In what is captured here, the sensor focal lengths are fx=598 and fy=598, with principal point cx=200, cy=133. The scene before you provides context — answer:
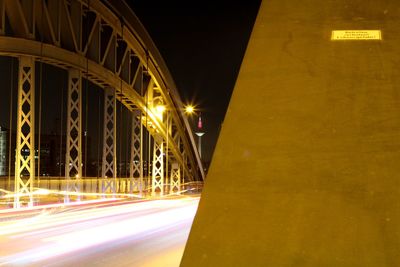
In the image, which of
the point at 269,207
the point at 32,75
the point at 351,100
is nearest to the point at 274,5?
the point at 351,100

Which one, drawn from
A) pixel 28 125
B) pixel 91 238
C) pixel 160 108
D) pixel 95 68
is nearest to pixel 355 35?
pixel 91 238

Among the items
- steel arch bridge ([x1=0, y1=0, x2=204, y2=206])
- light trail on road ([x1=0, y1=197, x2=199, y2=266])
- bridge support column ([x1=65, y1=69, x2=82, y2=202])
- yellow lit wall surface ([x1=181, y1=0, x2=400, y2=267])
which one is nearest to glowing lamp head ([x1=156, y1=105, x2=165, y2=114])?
steel arch bridge ([x1=0, y1=0, x2=204, y2=206])

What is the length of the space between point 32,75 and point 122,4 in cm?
1450

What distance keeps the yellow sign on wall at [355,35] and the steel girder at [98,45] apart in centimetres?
2001

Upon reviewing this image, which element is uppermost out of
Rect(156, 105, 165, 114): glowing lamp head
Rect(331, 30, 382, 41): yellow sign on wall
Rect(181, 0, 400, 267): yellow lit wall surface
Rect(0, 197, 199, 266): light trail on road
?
Rect(156, 105, 165, 114): glowing lamp head

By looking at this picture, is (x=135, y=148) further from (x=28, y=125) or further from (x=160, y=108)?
(x=28, y=125)

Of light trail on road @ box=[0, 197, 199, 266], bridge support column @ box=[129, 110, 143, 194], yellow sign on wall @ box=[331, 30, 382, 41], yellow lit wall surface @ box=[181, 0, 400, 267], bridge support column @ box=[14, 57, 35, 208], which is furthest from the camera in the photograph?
bridge support column @ box=[129, 110, 143, 194]

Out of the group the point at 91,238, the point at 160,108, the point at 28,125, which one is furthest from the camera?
the point at 160,108

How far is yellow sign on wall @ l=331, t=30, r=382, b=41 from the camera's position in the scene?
24.4ft

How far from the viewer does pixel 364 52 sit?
736 cm

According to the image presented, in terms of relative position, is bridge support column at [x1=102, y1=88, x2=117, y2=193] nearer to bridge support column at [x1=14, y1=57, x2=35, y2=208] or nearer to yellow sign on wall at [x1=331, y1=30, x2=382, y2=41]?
bridge support column at [x1=14, y1=57, x2=35, y2=208]

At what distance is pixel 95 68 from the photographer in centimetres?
3441

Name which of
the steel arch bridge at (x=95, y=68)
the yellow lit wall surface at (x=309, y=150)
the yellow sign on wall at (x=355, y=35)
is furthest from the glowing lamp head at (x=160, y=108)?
the yellow sign on wall at (x=355, y=35)

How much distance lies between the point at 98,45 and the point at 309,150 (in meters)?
30.4
